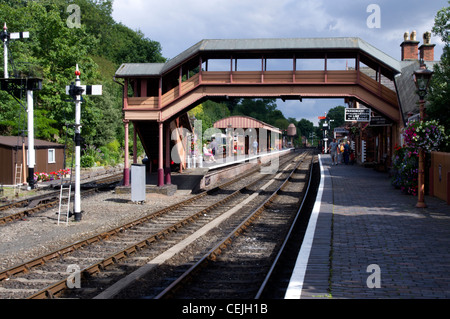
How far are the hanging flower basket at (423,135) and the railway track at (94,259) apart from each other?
21.7 ft

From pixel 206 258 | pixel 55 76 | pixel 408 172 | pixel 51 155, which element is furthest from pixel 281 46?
pixel 55 76

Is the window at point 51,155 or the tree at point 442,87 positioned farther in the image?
the window at point 51,155

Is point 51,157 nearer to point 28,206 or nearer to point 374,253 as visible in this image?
Result: point 28,206

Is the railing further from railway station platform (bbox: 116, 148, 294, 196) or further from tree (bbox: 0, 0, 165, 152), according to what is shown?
tree (bbox: 0, 0, 165, 152)

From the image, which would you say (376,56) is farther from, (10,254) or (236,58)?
(10,254)

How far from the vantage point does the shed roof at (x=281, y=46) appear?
1850 cm

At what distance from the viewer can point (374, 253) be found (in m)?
7.82

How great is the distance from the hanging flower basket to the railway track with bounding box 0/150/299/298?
661 centimetres

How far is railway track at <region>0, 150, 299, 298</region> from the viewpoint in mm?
6891

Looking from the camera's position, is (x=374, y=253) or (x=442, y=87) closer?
(x=374, y=253)

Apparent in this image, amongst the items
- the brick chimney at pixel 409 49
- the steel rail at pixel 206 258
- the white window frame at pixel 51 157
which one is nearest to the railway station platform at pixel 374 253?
the steel rail at pixel 206 258

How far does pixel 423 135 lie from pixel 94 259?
10.6 meters

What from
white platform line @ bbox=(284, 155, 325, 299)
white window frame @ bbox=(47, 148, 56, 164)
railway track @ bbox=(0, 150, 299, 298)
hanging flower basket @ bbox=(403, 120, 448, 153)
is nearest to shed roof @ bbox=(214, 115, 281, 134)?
white window frame @ bbox=(47, 148, 56, 164)

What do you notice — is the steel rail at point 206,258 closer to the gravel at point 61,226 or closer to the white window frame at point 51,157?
the gravel at point 61,226
